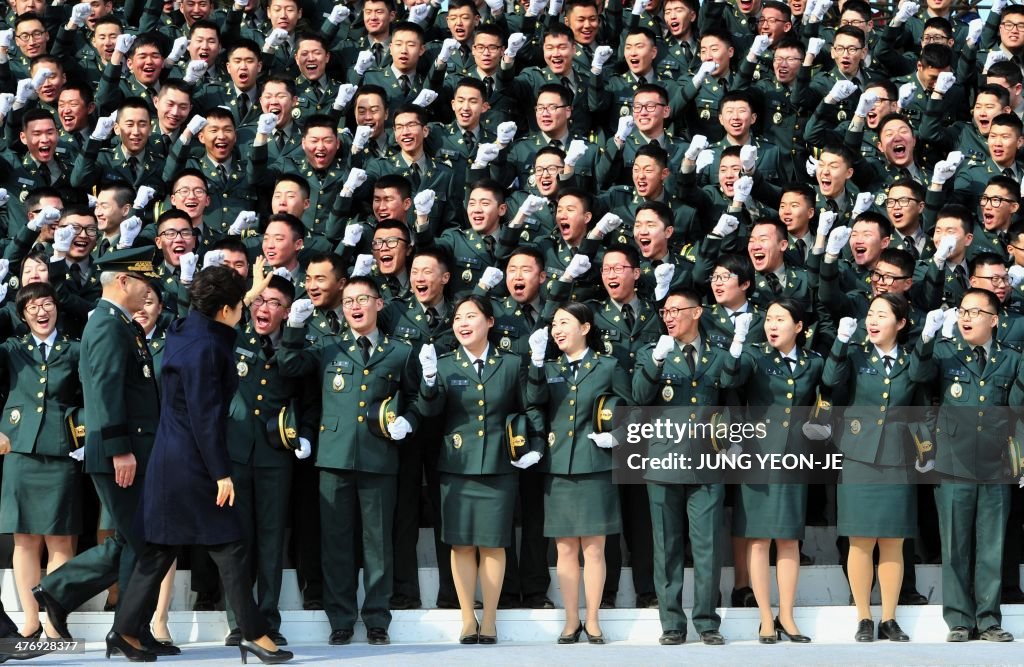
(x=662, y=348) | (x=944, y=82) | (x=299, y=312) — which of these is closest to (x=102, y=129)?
(x=299, y=312)

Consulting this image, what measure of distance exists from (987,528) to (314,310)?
12.1 feet

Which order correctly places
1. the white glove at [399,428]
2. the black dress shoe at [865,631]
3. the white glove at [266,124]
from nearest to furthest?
the white glove at [399,428] → the black dress shoe at [865,631] → the white glove at [266,124]

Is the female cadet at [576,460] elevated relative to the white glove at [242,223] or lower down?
lower down

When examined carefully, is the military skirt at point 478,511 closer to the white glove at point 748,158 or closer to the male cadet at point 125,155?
the white glove at point 748,158

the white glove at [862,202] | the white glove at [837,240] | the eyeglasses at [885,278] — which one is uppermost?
the white glove at [862,202]

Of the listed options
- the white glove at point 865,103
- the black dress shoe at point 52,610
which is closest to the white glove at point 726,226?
the white glove at point 865,103

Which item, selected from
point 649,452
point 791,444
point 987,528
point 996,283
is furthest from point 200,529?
point 996,283

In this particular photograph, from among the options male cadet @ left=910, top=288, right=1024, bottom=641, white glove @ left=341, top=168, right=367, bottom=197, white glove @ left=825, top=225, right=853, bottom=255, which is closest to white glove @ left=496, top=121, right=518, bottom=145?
white glove @ left=341, top=168, right=367, bottom=197

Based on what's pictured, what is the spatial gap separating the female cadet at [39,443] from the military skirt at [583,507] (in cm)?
241

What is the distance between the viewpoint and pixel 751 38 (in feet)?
41.6

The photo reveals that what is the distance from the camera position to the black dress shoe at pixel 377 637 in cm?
872

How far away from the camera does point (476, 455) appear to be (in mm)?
8852

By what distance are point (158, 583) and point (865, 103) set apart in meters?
5.88

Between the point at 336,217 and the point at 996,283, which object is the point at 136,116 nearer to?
the point at 336,217
